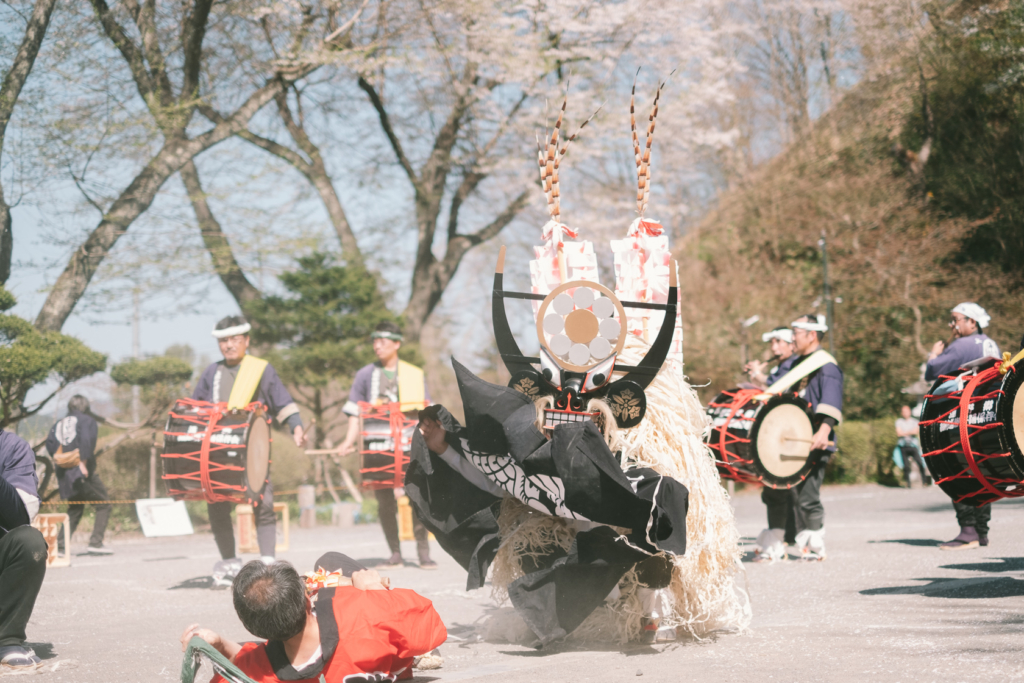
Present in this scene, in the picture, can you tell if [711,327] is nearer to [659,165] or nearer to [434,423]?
[659,165]

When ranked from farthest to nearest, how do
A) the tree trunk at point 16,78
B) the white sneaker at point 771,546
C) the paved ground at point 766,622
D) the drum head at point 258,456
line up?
the white sneaker at point 771,546 → the tree trunk at point 16,78 → the drum head at point 258,456 → the paved ground at point 766,622

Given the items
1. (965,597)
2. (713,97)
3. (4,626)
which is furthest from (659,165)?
(4,626)

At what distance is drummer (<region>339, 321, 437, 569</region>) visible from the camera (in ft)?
24.7

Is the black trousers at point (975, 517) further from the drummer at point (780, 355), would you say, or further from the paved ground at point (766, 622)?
the drummer at point (780, 355)

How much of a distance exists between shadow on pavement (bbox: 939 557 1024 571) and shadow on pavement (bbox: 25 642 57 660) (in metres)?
5.59

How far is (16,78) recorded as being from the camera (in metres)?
7.04

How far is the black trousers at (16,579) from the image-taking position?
4.02 metres

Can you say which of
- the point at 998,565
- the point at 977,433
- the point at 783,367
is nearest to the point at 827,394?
the point at 783,367

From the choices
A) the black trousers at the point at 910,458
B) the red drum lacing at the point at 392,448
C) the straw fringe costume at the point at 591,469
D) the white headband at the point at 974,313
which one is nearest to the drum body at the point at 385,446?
the red drum lacing at the point at 392,448

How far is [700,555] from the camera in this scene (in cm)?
424

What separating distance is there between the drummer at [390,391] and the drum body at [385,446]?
24 cm

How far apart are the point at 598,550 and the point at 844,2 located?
70.4 ft

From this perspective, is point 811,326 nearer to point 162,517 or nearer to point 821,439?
point 821,439

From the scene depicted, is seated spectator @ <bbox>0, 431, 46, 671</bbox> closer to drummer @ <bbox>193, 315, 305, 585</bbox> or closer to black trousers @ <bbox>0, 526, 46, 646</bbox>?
black trousers @ <bbox>0, 526, 46, 646</bbox>
